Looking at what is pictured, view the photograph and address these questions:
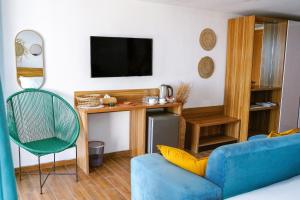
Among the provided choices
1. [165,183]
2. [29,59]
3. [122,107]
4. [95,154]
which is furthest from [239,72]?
[165,183]

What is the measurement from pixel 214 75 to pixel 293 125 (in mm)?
1747

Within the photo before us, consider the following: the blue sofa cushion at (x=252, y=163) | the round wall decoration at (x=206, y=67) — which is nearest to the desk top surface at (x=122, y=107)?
the round wall decoration at (x=206, y=67)

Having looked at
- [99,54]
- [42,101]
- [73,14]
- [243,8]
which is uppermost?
[243,8]

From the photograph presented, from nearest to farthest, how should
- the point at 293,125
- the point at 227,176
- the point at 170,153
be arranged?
the point at 227,176 → the point at 170,153 → the point at 293,125

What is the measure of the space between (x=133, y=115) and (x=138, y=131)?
230mm

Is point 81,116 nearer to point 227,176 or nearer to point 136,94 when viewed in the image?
point 136,94

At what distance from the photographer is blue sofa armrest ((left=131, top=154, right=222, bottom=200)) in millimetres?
1562

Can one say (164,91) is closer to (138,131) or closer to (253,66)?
(138,131)

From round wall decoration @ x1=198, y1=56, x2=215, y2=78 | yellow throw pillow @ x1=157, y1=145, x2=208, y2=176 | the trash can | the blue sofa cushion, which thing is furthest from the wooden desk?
the blue sofa cushion

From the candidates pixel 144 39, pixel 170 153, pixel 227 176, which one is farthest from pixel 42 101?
pixel 227 176

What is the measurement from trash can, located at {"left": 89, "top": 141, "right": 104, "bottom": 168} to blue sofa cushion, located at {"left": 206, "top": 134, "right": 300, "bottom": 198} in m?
1.98

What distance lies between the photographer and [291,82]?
470 cm

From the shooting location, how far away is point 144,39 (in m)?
3.73

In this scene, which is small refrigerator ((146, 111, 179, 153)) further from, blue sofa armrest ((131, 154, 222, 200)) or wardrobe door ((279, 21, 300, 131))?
wardrobe door ((279, 21, 300, 131))
